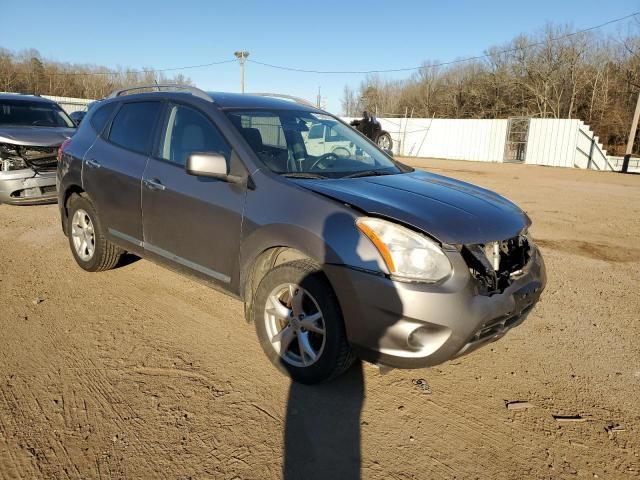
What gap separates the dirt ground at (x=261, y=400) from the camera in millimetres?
2287

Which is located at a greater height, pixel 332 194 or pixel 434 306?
pixel 332 194

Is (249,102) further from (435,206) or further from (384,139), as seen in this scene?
(384,139)

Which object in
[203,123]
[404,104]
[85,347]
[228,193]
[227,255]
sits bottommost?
[85,347]

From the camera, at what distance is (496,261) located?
2.74 meters

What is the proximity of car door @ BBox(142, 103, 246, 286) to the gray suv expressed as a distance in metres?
0.01

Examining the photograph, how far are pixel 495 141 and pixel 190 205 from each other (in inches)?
1126

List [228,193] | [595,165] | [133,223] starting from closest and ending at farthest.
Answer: [228,193] < [133,223] < [595,165]

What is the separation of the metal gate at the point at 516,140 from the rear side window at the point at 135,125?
26853 mm

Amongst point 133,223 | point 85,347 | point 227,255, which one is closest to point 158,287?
point 133,223

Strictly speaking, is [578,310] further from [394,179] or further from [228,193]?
[228,193]

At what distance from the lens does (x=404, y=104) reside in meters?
61.3

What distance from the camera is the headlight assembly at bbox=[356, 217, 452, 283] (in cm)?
→ 247

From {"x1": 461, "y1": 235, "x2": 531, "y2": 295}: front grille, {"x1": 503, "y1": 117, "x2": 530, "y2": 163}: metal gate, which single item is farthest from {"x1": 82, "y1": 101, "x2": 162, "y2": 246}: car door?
{"x1": 503, "y1": 117, "x2": 530, "y2": 163}: metal gate

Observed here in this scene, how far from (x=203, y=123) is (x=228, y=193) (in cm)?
70
